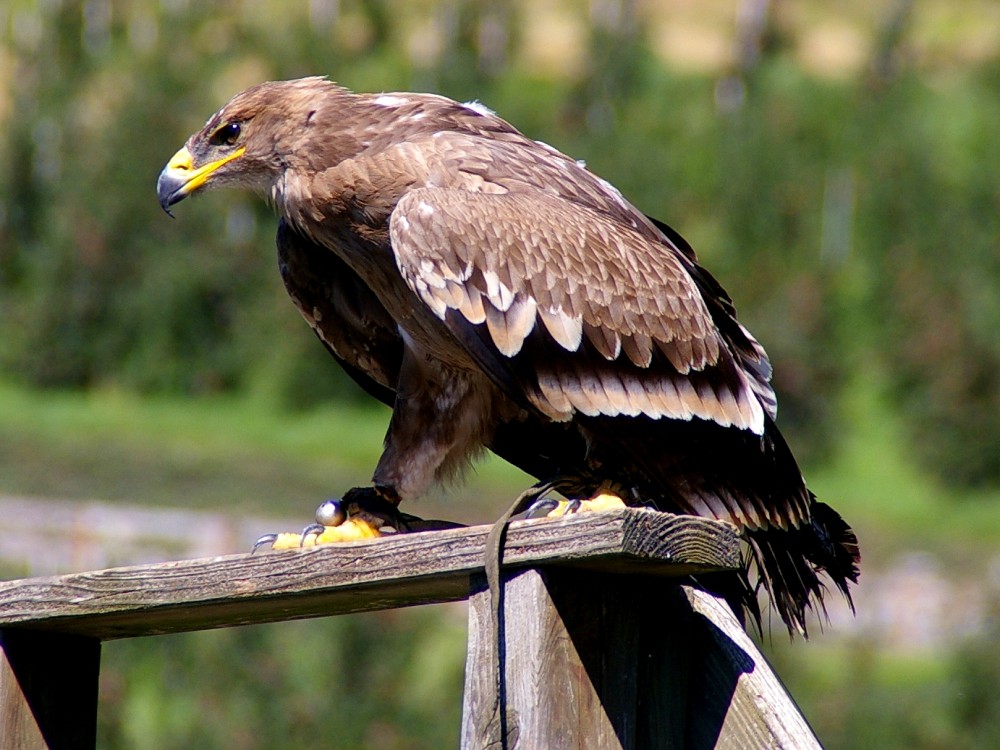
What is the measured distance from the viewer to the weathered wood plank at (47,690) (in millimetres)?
3826

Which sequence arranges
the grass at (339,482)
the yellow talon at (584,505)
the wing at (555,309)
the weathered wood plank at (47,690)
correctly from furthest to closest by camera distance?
the grass at (339,482) < the wing at (555,309) < the yellow talon at (584,505) < the weathered wood plank at (47,690)

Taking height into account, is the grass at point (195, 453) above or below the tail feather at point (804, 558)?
above

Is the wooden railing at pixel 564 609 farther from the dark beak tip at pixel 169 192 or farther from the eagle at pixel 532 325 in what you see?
the dark beak tip at pixel 169 192

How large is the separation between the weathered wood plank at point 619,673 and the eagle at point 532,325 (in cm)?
75

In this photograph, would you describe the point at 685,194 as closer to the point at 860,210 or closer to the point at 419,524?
the point at 860,210

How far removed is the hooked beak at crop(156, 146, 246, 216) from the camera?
5367 mm

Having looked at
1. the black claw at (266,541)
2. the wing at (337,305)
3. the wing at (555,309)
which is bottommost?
the black claw at (266,541)

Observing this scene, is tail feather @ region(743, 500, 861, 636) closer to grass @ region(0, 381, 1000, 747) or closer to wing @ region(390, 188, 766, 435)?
wing @ region(390, 188, 766, 435)

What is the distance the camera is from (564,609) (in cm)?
319

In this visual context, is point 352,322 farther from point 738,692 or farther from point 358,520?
point 738,692

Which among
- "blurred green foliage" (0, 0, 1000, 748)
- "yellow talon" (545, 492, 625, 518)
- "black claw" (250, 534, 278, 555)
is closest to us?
"yellow talon" (545, 492, 625, 518)

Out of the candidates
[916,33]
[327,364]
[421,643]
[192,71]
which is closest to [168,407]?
[327,364]

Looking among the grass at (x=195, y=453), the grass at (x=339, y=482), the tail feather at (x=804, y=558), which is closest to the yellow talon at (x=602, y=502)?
the tail feather at (x=804, y=558)

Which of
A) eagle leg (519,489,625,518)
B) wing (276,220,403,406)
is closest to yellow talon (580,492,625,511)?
eagle leg (519,489,625,518)
